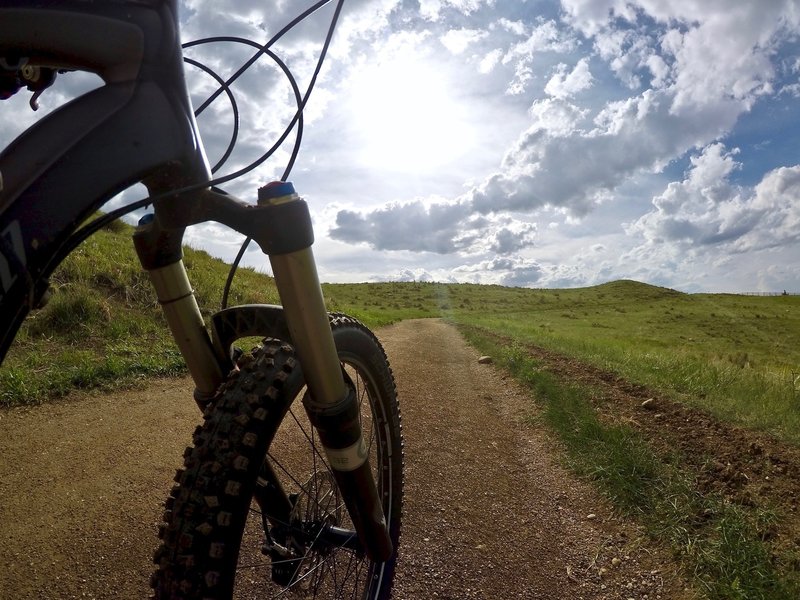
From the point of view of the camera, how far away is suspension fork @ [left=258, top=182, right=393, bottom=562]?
61.3 inches

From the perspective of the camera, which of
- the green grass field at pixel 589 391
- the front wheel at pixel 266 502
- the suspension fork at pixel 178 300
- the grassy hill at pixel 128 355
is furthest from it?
the grassy hill at pixel 128 355

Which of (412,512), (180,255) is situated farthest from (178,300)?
(412,512)

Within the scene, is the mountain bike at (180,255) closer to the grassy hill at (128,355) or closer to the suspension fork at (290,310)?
the suspension fork at (290,310)

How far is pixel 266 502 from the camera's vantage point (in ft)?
7.32

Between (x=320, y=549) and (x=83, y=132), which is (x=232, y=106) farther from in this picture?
(x=320, y=549)

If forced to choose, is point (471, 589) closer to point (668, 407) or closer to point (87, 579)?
point (87, 579)

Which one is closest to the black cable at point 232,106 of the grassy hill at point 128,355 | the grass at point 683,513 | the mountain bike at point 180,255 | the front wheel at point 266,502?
the mountain bike at point 180,255

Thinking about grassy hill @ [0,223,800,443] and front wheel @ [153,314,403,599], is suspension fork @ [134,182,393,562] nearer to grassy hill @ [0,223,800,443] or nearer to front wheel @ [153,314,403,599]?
front wheel @ [153,314,403,599]

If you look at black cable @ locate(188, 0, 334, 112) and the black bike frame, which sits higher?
black cable @ locate(188, 0, 334, 112)

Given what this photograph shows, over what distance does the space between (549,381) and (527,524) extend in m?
4.00

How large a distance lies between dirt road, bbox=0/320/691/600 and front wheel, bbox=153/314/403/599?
61cm

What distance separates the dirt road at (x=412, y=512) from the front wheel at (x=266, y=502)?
0.61 m

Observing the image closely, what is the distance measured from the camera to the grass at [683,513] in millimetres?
2842

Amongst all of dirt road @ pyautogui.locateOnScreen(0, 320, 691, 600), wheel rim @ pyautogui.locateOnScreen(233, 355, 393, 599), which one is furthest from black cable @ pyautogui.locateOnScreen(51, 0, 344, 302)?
dirt road @ pyautogui.locateOnScreen(0, 320, 691, 600)
